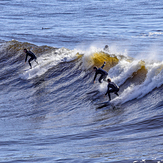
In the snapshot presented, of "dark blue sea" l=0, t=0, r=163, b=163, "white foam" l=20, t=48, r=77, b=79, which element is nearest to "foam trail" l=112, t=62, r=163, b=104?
"dark blue sea" l=0, t=0, r=163, b=163

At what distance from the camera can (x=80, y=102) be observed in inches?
606

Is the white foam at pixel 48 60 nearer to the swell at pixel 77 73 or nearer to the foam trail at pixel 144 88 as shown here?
the swell at pixel 77 73

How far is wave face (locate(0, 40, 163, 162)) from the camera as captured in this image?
8.30 metres

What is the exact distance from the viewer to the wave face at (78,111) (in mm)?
8305

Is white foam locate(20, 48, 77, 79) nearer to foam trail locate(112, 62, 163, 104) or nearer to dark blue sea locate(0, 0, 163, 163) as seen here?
dark blue sea locate(0, 0, 163, 163)

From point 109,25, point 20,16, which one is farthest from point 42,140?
point 20,16

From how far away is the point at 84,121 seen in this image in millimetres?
12164

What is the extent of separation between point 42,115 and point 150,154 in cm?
751

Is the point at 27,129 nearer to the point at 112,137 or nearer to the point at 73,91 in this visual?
the point at 112,137

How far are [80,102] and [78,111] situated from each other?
4.75 ft

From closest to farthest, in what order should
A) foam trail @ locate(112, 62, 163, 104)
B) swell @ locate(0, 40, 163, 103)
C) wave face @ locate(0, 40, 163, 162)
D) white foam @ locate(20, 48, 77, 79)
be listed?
wave face @ locate(0, 40, 163, 162)
foam trail @ locate(112, 62, 163, 104)
swell @ locate(0, 40, 163, 103)
white foam @ locate(20, 48, 77, 79)

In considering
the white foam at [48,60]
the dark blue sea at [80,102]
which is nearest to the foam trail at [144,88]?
the dark blue sea at [80,102]

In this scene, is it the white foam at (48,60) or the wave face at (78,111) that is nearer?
the wave face at (78,111)

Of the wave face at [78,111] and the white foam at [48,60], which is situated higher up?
the white foam at [48,60]
